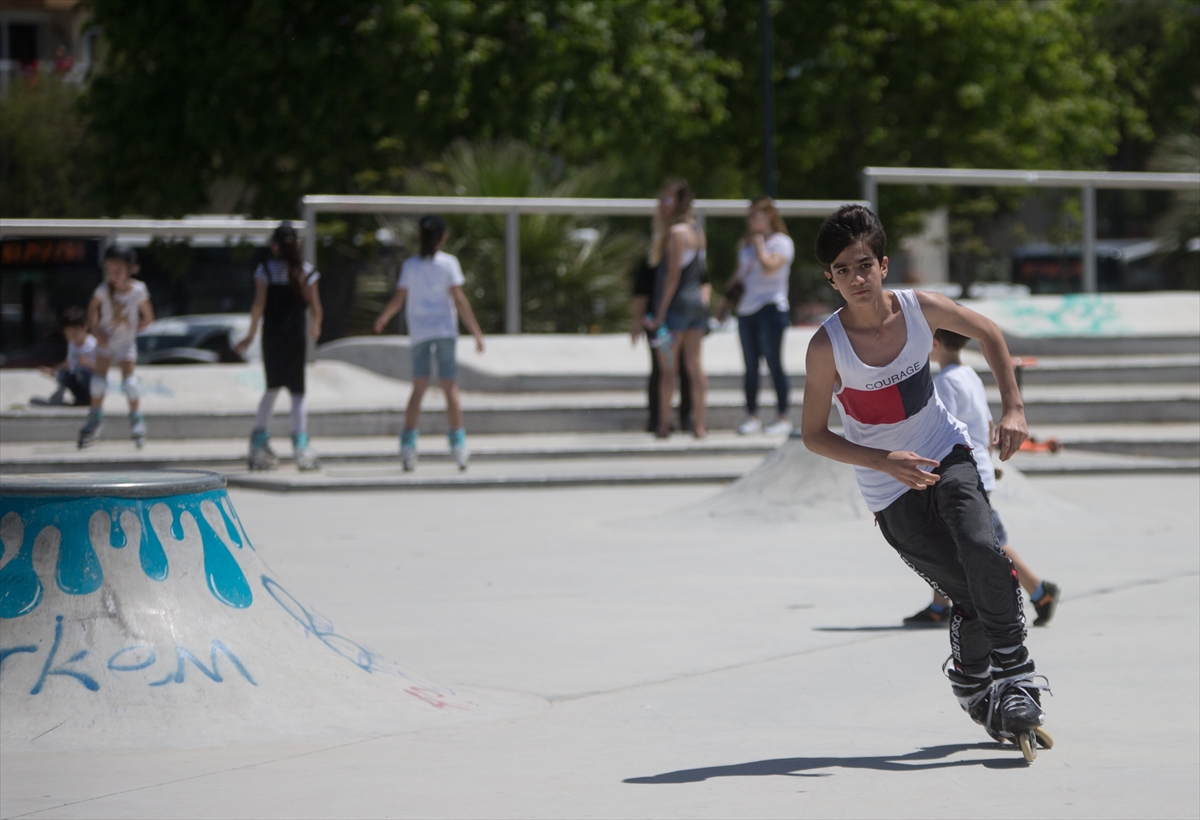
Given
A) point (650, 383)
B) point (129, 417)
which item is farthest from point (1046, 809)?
point (129, 417)

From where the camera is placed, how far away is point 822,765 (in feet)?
14.5

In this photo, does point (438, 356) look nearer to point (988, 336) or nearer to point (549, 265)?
point (549, 265)

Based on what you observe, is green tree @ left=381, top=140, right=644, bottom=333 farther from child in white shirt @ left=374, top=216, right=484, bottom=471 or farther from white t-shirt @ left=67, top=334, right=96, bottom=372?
child in white shirt @ left=374, top=216, right=484, bottom=471

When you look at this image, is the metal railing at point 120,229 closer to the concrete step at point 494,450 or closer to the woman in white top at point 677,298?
the concrete step at point 494,450

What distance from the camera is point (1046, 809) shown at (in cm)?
392

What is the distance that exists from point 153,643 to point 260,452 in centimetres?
756

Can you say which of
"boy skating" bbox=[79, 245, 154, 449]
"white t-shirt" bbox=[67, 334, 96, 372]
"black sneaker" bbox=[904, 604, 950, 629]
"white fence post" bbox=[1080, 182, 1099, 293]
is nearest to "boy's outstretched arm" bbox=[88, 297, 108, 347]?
"boy skating" bbox=[79, 245, 154, 449]

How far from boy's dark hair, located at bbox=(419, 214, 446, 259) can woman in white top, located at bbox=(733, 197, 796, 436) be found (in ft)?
9.07

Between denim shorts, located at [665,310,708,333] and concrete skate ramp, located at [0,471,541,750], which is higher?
denim shorts, located at [665,310,708,333]

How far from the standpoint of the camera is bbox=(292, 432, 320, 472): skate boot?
1215cm

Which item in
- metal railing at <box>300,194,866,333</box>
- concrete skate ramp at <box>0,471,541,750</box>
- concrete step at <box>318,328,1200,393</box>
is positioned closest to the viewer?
concrete skate ramp at <box>0,471,541,750</box>

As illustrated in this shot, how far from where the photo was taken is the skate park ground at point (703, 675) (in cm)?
411

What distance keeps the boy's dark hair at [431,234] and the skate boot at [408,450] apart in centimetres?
132

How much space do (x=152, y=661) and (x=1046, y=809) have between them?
255 centimetres
